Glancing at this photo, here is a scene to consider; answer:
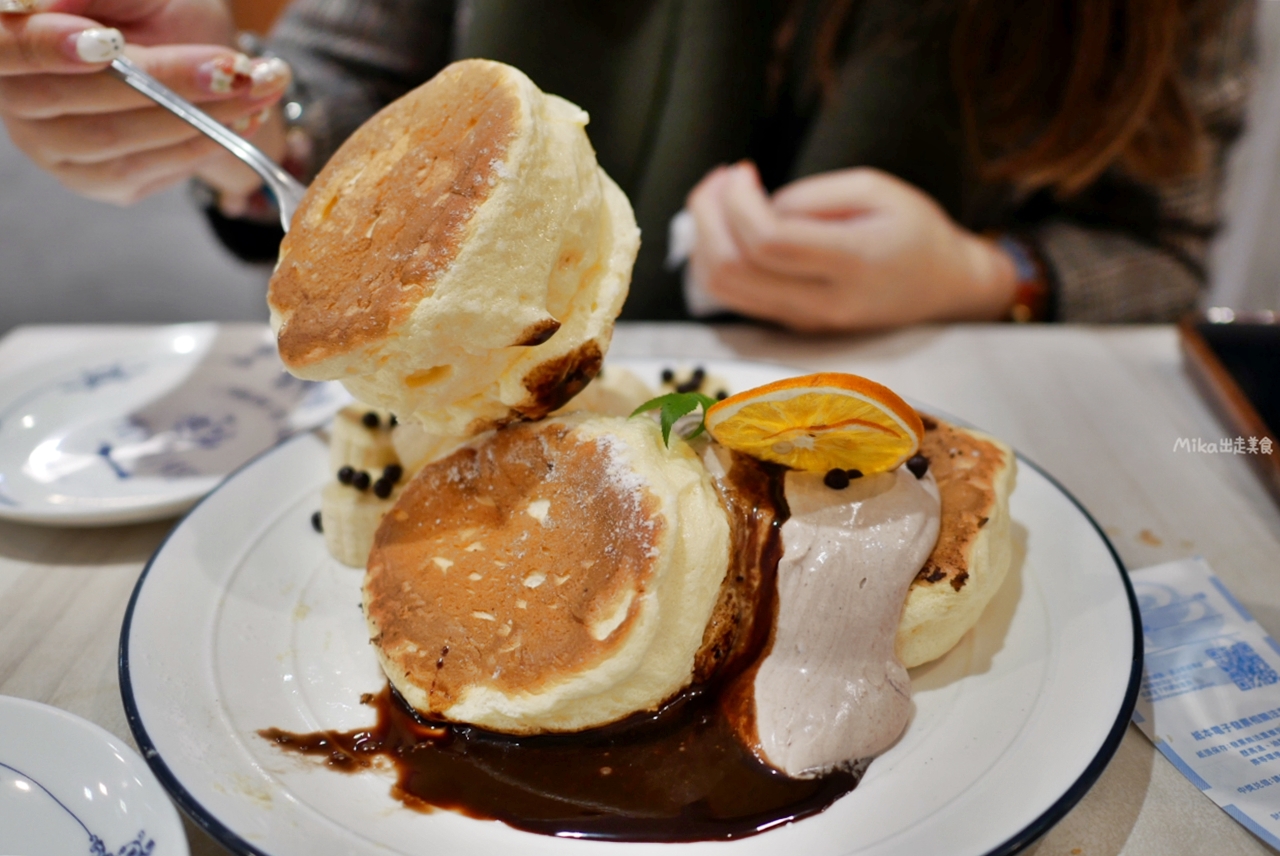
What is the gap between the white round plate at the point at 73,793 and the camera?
0.87 m

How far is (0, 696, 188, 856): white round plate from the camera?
866mm

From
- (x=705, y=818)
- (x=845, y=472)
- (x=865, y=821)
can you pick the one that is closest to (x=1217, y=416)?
(x=845, y=472)

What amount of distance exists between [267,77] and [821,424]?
3.86 feet

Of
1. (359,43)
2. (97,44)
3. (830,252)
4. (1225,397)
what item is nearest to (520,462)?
(97,44)

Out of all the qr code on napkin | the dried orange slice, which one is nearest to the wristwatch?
the qr code on napkin

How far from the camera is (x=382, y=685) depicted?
1.13 metres

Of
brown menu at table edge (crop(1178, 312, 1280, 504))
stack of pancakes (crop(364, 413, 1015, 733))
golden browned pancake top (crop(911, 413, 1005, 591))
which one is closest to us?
stack of pancakes (crop(364, 413, 1015, 733))

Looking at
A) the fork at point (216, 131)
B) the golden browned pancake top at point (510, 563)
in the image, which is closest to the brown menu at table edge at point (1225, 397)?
the golden browned pancake top at point (510, 563)

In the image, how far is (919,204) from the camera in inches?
86.4

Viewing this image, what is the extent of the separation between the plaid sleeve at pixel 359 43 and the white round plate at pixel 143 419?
89cm

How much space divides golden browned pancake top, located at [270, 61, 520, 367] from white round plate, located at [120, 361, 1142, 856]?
0.42 meters

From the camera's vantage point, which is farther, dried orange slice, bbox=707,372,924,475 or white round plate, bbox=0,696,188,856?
dried orange slice, bbox=707,372,924,475

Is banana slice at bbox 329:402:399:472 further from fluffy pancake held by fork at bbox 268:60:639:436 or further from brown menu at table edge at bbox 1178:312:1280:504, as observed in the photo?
brown menu at table edge at bbox 1178:312:1280:504

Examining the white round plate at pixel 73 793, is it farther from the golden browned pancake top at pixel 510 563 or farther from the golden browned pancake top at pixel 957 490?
the golden browned pancake top at pixel 957 490
